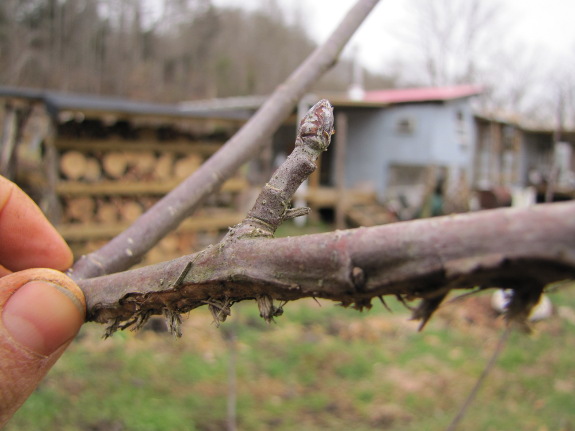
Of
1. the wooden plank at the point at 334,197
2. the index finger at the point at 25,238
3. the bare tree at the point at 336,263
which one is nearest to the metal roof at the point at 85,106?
the index finger at the point at 25,238

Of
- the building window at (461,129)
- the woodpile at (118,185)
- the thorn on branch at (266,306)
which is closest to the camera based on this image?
the thorn on branch at (266,306)

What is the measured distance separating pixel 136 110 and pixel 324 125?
6959 mm

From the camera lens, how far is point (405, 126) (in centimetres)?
1620

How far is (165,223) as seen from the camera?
4.47 feet

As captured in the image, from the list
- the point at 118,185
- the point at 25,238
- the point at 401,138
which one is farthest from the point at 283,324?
the point at 401,138

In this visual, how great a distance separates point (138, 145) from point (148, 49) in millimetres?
19365

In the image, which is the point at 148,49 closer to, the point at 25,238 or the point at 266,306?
the point at 25,238

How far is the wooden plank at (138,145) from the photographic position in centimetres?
697

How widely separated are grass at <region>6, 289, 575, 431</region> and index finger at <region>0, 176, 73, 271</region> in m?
2.05

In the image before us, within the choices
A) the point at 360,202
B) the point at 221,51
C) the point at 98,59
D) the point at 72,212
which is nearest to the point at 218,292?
the point at 72,212

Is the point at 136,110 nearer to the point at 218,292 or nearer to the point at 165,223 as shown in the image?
the point at 165,223

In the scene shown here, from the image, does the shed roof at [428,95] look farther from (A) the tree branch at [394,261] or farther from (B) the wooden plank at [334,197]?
(A) the tree branch at [394,261]

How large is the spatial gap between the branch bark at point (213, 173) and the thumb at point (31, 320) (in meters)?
0.19

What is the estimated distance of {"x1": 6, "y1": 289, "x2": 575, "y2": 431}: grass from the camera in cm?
423
